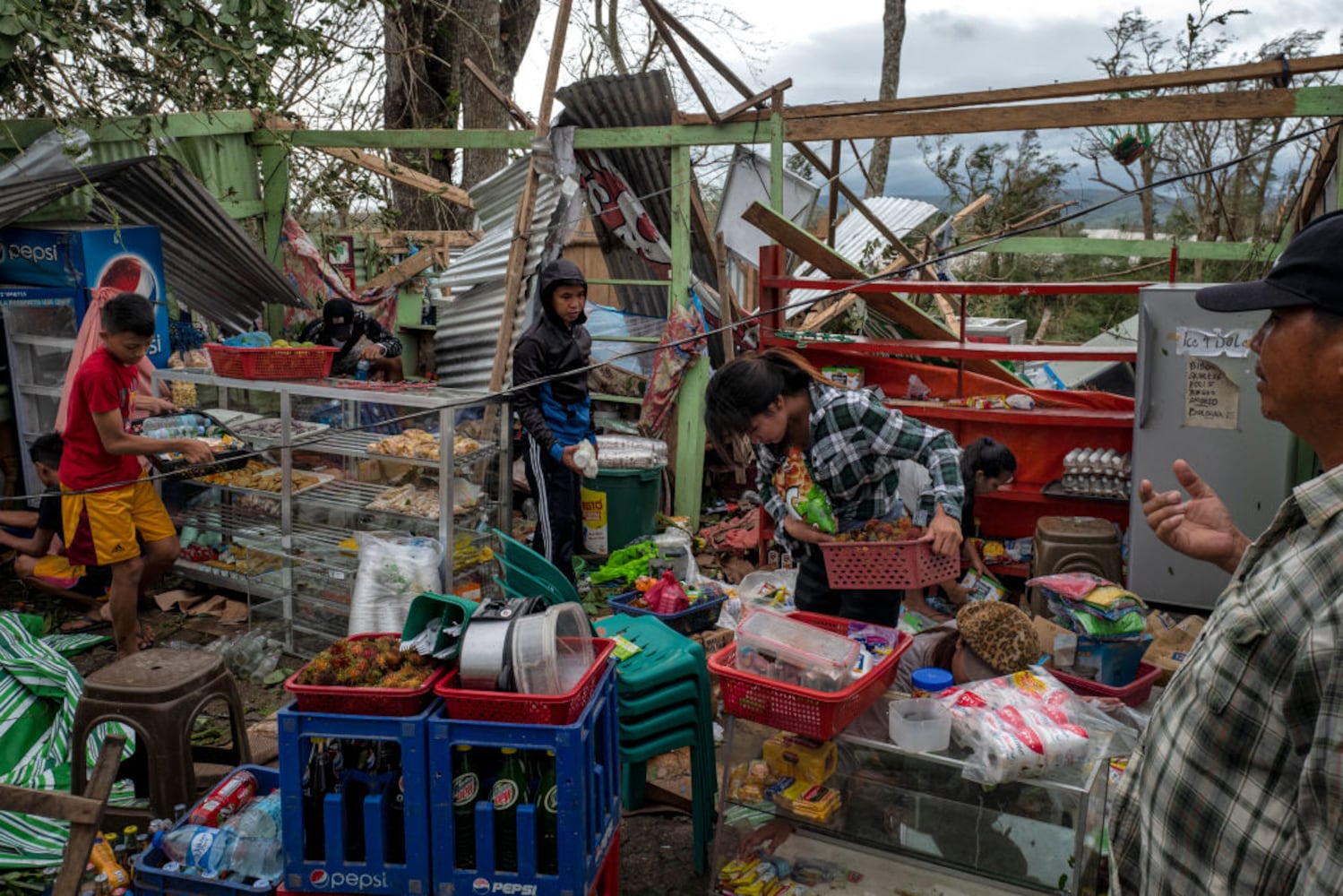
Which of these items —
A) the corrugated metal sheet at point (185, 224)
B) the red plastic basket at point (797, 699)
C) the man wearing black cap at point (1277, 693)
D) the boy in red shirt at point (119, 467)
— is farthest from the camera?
the corrugated metal sheet at point (185, 224)

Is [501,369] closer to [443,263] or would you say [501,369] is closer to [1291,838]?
[443,263]

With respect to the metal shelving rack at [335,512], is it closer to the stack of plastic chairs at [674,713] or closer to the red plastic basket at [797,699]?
the stack of plastic chairs at [674,713]

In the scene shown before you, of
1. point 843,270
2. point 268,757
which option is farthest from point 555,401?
point 268,757

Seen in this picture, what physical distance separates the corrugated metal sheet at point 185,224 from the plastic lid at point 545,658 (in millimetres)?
5128

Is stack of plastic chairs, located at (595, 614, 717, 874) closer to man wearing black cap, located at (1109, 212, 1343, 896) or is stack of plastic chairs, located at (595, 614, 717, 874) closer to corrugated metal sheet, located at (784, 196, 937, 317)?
man wearing black cap, located at (1109, 212, 1343, 896)

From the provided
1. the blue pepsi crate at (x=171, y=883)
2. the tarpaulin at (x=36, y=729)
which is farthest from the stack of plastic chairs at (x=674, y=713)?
the tarpaulin at (x=36, y=729)

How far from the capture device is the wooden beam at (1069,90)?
6.65 metres

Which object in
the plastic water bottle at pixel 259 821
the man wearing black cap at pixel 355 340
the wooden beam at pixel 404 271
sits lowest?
the plastic water bottle at pixel 259 821

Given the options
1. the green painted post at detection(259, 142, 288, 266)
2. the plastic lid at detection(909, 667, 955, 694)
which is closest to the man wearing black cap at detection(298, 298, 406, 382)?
the green painted post at detection(259, 142, 288, 266)

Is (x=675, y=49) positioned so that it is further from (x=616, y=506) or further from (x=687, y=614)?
(x=687, y=614)

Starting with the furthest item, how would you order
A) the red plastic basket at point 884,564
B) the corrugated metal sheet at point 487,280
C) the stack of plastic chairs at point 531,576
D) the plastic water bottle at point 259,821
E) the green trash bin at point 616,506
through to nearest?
the corrugated metal sheet at point 487,280, the green trash bin at point 616,506, the stack of plastic chairs at point 531,576, the red plastic basket at point 884,564, the plastic water bottle at point 259,821

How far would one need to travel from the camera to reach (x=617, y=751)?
11.6 feet

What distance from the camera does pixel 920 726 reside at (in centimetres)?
329

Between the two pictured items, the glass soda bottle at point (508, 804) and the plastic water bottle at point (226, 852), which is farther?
the plastic water bottle at point (226, 852)
